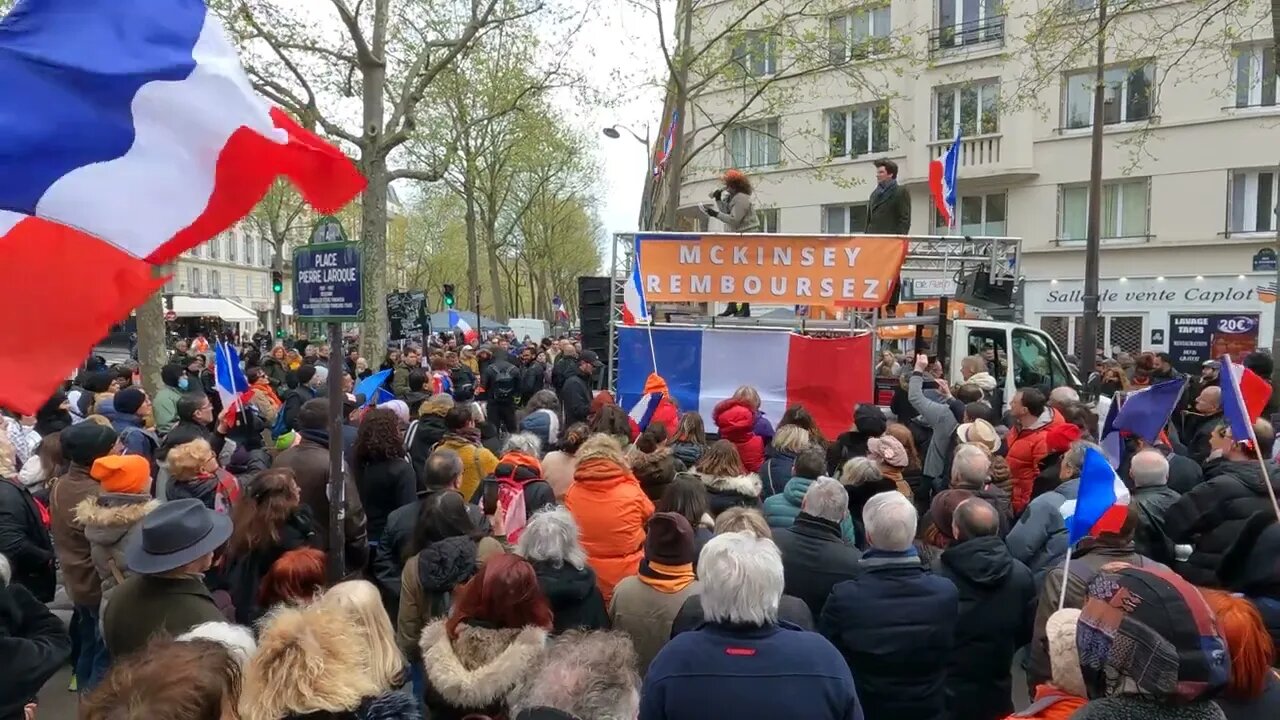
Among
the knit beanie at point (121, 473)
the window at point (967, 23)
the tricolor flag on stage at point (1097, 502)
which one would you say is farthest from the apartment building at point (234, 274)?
the tricolor flag on stage at point (1097, 502)

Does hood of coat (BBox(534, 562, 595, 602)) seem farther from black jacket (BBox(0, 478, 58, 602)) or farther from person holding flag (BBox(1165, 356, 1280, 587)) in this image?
person holding flag (BBox(1165, 356, 1280, 587))

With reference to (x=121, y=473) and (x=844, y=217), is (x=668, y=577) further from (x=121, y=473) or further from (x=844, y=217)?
(x=844, y=217)

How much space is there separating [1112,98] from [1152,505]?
→ 22.0 m

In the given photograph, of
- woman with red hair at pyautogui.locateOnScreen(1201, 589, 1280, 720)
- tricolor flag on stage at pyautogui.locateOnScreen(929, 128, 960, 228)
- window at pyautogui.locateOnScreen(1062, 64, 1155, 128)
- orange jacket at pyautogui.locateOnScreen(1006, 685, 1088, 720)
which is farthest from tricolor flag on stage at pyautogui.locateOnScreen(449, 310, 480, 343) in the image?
woman with red hair at pyautogui.locateOnScreen(1201, 589, 1280, 720)

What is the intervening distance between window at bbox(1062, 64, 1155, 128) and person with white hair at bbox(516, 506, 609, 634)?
23733mm

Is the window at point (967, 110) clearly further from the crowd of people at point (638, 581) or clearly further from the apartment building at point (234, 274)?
the apartment building at point (234, 274)

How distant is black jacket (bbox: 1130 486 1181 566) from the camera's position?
15.1 feet

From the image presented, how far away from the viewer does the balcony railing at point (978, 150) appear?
2475 cm

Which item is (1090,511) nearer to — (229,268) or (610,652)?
(610,652)

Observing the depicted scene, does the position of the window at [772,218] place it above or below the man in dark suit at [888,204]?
above

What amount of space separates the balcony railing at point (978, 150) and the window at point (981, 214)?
1.10 meters

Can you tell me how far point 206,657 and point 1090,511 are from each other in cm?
330

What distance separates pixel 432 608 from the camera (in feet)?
12.7

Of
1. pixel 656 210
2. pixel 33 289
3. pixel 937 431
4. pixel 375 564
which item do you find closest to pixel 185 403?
pixel 375 564
